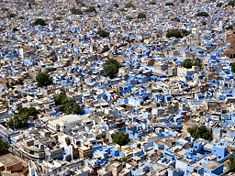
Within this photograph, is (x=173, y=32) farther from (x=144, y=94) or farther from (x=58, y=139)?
(x=58, y=139)

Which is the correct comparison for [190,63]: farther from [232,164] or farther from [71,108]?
[232,164]

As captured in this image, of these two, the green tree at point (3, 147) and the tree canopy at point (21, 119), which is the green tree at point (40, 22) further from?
the green tree at point (3, 147)

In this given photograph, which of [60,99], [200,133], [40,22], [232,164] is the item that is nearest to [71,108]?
[60,99]

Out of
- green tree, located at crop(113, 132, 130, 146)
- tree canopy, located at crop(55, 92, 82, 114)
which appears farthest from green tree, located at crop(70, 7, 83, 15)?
green tree, located at crop(113, 132, 130, 146)

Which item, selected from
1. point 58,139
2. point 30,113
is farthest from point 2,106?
point 58,139

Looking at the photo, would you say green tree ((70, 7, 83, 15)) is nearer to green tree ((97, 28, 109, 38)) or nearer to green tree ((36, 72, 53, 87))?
green tree ((97, 28, 109, 38))

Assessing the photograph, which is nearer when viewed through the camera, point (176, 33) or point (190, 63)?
point (190, 63)
